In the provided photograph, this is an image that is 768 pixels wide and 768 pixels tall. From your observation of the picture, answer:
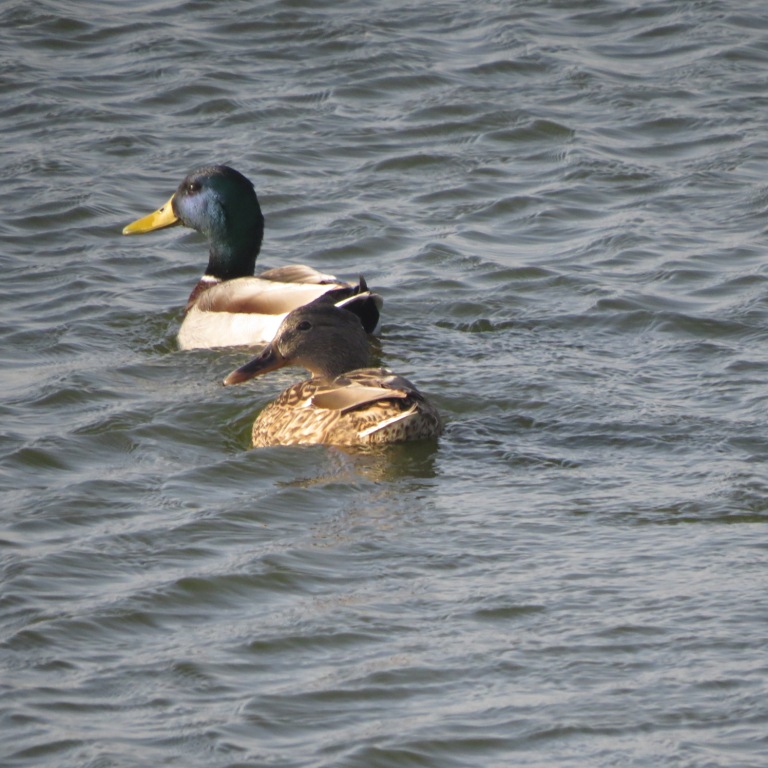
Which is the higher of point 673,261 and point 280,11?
point 280,11

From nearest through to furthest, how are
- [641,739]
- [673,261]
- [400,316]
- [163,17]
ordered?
[641,739] < [400,316] < [673,261] < [163,17]

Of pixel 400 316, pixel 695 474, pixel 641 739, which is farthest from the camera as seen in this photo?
pixel 400 316

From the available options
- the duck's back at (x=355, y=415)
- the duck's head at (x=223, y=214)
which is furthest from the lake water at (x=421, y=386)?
the duck's head at (x=223, y=214)

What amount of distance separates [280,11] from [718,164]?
4.91 meters

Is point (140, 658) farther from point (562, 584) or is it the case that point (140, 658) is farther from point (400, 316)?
point (400, 316)

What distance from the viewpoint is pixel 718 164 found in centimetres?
1239

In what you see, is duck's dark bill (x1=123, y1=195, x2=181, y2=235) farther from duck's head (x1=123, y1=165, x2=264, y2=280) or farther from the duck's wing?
→ the duck's wing

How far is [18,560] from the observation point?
6285 millimetres

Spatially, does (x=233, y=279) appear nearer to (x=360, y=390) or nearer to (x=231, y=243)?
(x=231, y=243)

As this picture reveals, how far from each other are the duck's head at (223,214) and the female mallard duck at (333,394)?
2257mm

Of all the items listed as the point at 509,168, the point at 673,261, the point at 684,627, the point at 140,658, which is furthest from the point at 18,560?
the point at 509,168

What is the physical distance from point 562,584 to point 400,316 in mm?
4303

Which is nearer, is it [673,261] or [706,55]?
[673,261]

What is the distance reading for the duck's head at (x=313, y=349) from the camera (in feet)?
27.3
